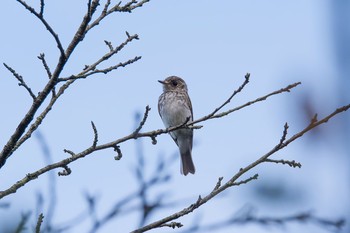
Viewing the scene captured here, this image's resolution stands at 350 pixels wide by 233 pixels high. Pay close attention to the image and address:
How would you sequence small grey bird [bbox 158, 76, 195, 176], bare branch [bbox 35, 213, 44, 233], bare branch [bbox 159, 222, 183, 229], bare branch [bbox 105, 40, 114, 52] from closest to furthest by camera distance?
bare branch [bbox 35, 213, 44, 233] → bare branch [bbox 159, 222, 183, 229] → bare branch [bbox 105, 40, 114, 52] → small grey bird [bbox 158, 76, 195, 176]

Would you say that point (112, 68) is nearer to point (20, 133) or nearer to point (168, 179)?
point (20, 133)

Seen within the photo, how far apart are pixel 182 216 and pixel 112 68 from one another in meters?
1.07

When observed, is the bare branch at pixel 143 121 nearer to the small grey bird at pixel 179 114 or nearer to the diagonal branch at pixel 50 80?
the diagonal branch at pixel 50 80

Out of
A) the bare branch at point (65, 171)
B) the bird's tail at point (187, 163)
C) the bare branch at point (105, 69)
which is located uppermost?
the bird's tail at point (187, 163)

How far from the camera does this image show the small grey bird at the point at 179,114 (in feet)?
35.6

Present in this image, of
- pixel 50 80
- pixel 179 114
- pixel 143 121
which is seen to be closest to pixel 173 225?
pixel 143 121

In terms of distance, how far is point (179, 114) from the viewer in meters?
10.8

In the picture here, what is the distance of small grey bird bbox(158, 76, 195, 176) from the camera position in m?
10.9

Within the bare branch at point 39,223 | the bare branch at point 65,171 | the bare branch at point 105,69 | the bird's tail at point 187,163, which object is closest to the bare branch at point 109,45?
the bare branch at point 105,69

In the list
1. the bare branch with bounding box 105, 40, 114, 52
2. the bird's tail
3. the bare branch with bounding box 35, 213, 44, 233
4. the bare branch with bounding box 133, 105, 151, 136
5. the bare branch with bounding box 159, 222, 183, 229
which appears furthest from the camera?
the bird's tail

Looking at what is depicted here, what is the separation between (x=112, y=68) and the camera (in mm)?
3969

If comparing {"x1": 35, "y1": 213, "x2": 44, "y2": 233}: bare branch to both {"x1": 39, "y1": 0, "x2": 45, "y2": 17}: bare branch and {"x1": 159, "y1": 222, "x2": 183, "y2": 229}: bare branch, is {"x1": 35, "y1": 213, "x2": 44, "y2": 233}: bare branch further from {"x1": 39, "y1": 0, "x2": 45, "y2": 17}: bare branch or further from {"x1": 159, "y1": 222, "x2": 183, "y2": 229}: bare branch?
{"x1": 39, "y1": 0, "x2": 45, "y2": 17}: bare branch

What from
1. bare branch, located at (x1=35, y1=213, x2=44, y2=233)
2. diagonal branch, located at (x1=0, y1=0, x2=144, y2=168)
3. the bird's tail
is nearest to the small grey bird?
the bird's tail

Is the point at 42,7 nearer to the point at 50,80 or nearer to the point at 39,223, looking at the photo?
the point at 50,80
